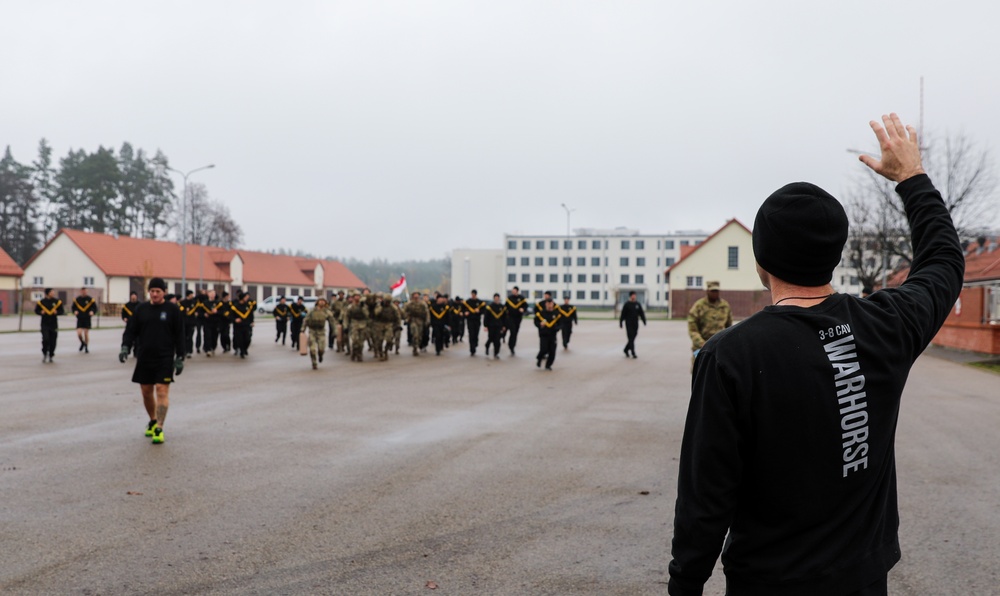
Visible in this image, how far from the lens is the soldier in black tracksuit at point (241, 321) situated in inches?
876

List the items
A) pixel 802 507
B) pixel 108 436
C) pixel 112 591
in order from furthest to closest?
pixel 108 436 < pixel 112 591 < pixel 802 507

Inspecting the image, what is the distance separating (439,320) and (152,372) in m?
15.7

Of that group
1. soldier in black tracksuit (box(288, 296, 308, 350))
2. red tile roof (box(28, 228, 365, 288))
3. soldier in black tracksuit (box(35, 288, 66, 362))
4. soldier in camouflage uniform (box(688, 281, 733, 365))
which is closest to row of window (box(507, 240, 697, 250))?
red tile roof (box(28, 228, 365, 288))

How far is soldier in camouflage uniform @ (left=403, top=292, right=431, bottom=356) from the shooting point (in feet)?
76.3

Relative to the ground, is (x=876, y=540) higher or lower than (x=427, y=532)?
higher

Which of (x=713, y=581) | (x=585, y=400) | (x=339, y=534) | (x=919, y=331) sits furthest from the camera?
(x=585, y=400)

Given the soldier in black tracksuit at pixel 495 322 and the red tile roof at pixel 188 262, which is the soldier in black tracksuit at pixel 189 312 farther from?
the red tile roof at pixel 188 262

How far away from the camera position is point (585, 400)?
1335 cm

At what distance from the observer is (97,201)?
86250 mm

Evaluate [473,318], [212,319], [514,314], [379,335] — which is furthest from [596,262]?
[379,335]

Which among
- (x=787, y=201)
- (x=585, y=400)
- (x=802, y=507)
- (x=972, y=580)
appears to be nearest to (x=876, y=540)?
(x=802, y=507)

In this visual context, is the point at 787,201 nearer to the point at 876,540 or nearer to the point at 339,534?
the point at 876,540

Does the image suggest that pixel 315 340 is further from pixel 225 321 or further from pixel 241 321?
pixel 225 321

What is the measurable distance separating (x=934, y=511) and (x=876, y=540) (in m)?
4.84
